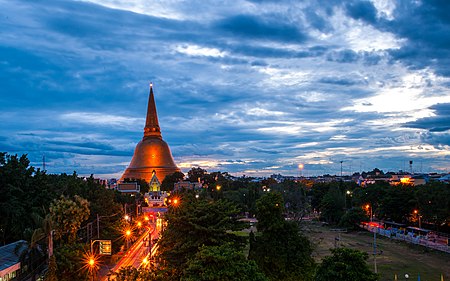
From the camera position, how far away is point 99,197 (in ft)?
153

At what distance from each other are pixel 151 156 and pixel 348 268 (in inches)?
4250

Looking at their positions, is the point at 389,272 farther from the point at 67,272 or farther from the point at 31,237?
the point at 31,237

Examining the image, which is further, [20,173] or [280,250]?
[20,173]

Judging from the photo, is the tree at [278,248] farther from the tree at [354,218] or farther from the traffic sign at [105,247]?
the tree at [354,218]

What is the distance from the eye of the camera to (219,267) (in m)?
15.6

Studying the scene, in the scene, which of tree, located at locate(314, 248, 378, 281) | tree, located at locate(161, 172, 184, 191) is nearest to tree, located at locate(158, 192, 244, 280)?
tree, located at locate(314, 248, 378, 281)

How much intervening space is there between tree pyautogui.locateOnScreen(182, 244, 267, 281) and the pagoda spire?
366 feet

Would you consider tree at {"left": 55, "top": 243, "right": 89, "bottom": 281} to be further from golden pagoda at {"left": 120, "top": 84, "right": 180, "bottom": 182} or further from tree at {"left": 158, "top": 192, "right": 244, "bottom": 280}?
golden pagoda at {"left": 120, "top": 84, "right": 180, "bottom": 182}

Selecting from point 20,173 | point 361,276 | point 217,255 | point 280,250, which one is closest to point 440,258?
point 280,250

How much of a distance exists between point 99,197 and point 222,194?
40812 mm

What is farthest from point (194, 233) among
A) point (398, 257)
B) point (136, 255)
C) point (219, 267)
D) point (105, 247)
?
point (398, 257)

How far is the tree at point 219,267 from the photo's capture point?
50.4 ft

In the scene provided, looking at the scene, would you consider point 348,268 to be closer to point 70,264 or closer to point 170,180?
point 70,264

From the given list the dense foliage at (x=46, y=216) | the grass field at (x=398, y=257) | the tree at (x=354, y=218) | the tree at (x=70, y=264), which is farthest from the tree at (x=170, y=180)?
the tree at (x=70, y=264)
